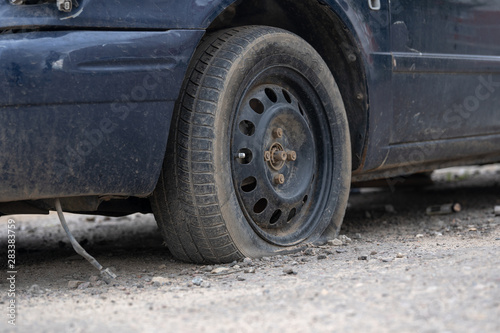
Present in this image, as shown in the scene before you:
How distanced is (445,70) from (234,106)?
1.31m

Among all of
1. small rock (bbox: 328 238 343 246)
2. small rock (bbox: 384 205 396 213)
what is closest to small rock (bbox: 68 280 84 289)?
small rock (bbox: 328 238 343 246)

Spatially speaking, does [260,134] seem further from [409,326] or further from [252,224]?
[409,326]

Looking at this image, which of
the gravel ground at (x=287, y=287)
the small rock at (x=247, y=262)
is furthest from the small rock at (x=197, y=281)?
the small rock at (x=247, y=262)

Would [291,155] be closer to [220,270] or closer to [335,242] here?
[335,242]

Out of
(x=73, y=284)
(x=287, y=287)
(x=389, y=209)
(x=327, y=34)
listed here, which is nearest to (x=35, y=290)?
(x=73, y=284)

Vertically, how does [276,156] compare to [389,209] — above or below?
above

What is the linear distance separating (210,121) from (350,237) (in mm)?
1215

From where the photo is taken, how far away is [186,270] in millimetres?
2617

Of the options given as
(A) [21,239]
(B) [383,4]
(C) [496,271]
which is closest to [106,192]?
(C) [496,271]

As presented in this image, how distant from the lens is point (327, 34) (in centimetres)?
307

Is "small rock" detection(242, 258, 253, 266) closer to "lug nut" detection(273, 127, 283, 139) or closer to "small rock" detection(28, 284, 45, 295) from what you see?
"lug nut" detection(273, 127, 283, 139)

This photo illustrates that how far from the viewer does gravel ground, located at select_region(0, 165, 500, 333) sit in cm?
174

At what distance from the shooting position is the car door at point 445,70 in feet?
10.4

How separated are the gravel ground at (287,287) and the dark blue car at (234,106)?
0.81 ft
